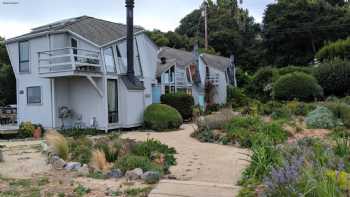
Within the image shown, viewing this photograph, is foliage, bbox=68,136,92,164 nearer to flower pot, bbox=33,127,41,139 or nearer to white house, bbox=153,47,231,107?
flower pot, bbox=33,127,41,139

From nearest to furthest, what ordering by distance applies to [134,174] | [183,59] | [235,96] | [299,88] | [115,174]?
[134,174]
[115,174]
[299,88]
[183,59]
[235,96]

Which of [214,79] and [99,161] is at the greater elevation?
[214,79]

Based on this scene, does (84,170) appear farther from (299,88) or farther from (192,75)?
(192,75)

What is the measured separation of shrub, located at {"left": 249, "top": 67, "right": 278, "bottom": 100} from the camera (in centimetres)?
3173

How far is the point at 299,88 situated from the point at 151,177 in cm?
2029

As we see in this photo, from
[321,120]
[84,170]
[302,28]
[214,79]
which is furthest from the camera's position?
[302,28]

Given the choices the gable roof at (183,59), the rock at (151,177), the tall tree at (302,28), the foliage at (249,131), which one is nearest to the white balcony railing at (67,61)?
the foliage at (249,131)

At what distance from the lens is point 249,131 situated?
11977mm

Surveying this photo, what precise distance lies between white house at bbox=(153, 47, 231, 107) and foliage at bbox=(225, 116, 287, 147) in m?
9.58

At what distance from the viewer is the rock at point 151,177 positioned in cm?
640

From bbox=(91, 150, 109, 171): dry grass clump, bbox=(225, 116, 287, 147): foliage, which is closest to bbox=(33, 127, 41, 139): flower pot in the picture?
bbox=(225, 116, 287, 147): foliage

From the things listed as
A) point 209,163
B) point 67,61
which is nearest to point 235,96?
point 67,61

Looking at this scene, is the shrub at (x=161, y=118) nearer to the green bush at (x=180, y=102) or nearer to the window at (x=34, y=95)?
the green bush at (x=180, y=102)

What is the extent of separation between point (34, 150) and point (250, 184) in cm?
833
